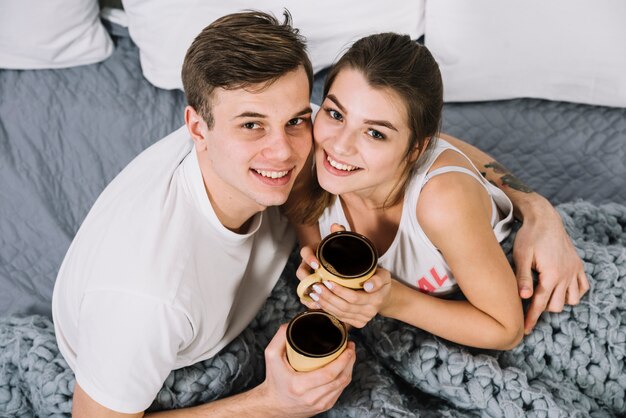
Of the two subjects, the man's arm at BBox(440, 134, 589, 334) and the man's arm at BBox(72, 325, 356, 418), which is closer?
the man's arm at BBox(72, 325, 356, 418)

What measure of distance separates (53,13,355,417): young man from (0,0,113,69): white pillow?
0.70 m

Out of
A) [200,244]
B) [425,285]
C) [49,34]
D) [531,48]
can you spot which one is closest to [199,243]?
[200,244]

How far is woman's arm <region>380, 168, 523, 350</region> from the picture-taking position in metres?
1.20

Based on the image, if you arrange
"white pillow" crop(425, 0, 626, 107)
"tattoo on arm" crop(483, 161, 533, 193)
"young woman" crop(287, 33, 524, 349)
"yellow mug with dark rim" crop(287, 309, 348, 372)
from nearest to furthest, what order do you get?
"yellow mug with dark rim" crop(287, 309, 348, 372) < "young woman" crop(287, 33, 524, 349) < "tattoo on arm" crop(483, 161, 533, 193) < "white pillow" crop(425, 0, 626, 107)

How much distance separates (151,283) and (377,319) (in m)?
0.52

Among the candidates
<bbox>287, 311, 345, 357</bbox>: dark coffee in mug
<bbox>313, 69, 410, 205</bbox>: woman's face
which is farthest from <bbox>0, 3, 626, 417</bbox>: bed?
<bbox>313, 69, 410, 205</bbox>: woman's face

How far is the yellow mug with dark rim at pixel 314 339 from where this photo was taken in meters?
1.06

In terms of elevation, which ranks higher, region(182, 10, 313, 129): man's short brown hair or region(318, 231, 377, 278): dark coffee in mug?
region(182, 10, 313, 129): man's short brown hair

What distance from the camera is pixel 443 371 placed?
129cm

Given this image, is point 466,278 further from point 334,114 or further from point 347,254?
point 334,114

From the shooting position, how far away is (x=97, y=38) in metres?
1.88

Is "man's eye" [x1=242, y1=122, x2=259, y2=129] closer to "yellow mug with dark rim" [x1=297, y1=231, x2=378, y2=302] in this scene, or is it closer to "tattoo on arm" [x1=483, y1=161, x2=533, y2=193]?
"yellow mug with dark rim" [x1=297, y1=231, x2=378, y2=302]

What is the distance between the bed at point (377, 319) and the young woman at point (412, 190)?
100 millimetres

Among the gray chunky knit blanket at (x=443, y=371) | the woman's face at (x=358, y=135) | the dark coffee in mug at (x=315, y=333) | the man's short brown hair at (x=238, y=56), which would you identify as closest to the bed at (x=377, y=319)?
the gray chunky knit blanket at (x=443, y=371)
